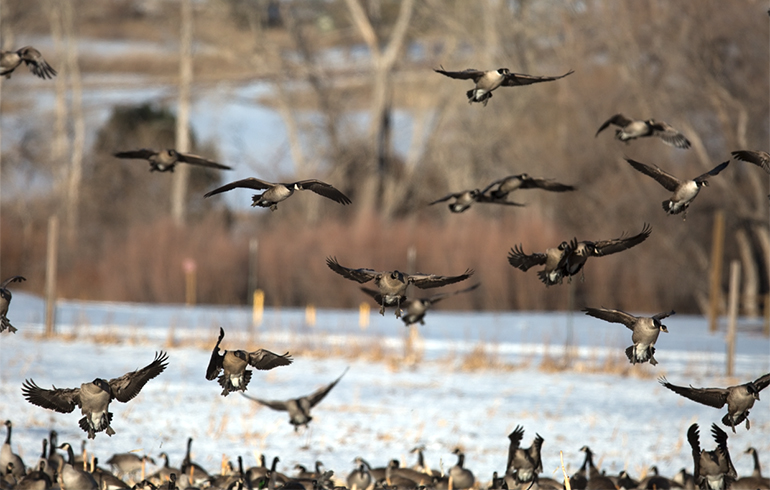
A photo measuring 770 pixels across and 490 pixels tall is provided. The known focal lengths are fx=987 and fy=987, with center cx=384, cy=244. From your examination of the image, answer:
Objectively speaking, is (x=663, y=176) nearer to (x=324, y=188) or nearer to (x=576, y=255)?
(x=576, y=255)

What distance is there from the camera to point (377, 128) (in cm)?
3503

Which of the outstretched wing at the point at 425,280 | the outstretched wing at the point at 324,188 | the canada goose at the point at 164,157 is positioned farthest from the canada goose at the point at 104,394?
the canada goose at the point at 164,157

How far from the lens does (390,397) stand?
13.3 meters

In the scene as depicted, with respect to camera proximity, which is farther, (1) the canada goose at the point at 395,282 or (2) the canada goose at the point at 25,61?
(2) the canada goose at the point at 25,61

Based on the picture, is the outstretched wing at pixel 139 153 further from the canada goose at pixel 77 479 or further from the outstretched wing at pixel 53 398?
the canada goose at pixel 77 479

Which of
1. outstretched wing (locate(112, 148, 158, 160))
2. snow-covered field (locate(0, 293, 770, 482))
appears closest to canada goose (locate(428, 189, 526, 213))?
outstretched wing (locate(112, 148, 158, 160))

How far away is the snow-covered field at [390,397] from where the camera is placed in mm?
10164

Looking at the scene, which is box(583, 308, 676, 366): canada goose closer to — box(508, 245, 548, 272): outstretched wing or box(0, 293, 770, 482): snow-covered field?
box(508, 245, 548, 272): outstretched wing

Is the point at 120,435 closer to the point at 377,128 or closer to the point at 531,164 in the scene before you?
the point at 531,164

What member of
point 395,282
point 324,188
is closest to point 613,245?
point 395,282

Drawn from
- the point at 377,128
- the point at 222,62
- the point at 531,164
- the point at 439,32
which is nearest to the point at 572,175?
the point at 531,164

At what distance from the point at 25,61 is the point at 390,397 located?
770 centimetres

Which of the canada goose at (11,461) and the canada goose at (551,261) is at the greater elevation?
the canada goose at (551,261)

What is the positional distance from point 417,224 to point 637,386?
16544 millimetres
